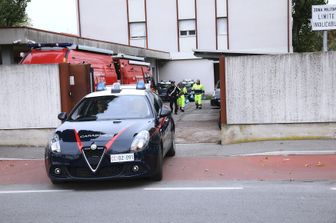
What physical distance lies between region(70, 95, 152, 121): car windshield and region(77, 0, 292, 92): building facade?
26.9m

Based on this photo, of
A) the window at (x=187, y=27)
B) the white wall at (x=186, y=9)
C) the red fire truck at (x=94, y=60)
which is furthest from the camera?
the window at (x=187, y=27)

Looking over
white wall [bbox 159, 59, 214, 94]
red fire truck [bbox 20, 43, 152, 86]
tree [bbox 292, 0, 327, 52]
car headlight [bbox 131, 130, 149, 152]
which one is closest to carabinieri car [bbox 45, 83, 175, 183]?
car headlight [bbox 131, 130, 149, 152]

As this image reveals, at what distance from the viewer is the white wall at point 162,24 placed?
126ft

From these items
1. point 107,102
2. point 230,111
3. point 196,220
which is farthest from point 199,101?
point 196,220

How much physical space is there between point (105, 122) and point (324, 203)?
4034mm

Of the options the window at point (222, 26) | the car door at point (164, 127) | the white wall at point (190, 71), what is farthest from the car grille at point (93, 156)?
the window at point (222, 26)

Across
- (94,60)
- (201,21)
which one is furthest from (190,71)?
(94,60)

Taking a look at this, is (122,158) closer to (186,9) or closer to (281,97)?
(281,97)

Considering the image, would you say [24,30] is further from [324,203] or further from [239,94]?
[324,203]

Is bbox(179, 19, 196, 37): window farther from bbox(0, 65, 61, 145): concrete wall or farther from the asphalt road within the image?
the asphalt road

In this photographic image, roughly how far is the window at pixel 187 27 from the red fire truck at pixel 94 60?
59.6 ft

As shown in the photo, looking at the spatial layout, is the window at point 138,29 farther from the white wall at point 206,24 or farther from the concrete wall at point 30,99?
the concrete wall at point 30,99

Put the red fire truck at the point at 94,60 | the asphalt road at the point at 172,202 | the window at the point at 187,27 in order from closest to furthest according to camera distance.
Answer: the asphalt road at the point at 172,202 → the red fire truck at the point at 94,60 → the window at the point at 187,27

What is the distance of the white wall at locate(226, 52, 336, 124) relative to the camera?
11.6m
